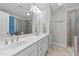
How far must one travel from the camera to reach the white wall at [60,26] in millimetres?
2062

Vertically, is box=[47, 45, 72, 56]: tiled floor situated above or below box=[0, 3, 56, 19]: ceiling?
below

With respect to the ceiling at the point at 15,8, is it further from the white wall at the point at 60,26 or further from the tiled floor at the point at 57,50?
the tiled floor at the point at 57,50

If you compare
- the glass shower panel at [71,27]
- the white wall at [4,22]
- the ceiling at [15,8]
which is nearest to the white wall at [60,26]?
the glass shower panel at [71,27]

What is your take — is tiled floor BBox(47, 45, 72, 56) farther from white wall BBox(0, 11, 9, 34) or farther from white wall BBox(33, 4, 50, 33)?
white wall BBox(0, 11, 9, 34)

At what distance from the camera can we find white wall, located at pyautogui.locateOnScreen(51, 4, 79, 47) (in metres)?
2.06

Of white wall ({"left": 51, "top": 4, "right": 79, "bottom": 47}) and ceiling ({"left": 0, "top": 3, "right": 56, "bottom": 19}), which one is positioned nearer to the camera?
ceiling ({"left": 0, "top": 3, "right": 56, "bottom": 19})

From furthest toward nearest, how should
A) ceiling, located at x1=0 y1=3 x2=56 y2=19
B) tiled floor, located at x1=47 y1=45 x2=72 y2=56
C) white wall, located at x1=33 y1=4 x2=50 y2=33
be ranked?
white wall, located at x1=33 y1=4 x2=50 y2=33 → tiled floor, located at x1=47 y1=45 x2=72 y2=56 → ceiling, located at x1=0 y1=3 x2=56 y2=19

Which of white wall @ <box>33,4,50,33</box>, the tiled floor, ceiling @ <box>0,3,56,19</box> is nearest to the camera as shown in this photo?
ceiling @ <box>0,3,56,19</box>

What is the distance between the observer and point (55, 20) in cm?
219

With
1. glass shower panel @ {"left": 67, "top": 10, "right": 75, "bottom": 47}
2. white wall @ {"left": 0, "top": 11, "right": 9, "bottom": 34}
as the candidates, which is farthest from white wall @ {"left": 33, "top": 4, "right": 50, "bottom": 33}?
white wall @ {"left": 0, "top": 11, "right": 9, "bottom": 34}

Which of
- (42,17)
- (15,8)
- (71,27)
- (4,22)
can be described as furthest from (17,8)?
(71,27)

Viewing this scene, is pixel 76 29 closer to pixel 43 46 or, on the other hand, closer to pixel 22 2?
pixel 43 46

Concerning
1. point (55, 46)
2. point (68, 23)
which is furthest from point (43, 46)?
point (68, 23)

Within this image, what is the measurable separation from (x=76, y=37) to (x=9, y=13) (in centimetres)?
147
